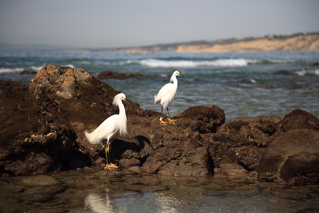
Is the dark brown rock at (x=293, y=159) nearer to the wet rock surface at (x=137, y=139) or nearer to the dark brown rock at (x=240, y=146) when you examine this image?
the wet rock surface at (x=137, y=139)

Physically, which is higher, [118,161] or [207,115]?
[207,115]

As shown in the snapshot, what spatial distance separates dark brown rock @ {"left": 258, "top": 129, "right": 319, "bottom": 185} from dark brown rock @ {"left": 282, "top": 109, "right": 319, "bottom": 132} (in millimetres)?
704

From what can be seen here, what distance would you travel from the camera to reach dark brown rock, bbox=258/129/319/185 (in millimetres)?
5176

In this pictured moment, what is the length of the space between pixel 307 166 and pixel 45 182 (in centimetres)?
426

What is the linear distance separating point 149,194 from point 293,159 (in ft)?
8.14

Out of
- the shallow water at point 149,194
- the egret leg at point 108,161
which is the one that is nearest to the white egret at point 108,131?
the egret leg at point 108,161

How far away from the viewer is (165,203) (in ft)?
14.4

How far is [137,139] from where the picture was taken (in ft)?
20.6

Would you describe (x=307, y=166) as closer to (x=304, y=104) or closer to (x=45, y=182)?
(x=45, y=182)

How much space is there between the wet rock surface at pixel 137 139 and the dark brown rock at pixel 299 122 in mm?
18

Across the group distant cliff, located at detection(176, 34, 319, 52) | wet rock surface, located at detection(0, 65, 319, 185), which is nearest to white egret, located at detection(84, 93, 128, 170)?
wet rock surface, located at detection(0, 65, 319, 185)

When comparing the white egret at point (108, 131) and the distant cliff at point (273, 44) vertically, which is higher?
the distant cliff at point (273, 44)

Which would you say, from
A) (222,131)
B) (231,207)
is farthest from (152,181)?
(222,131)

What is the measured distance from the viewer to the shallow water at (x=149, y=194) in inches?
166
